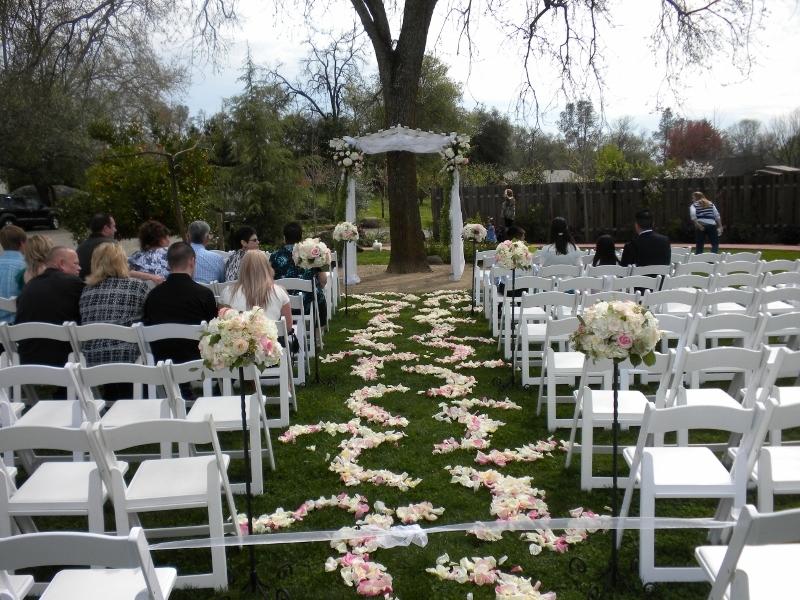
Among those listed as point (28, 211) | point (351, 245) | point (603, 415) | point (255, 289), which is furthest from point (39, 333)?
point (28, 211)

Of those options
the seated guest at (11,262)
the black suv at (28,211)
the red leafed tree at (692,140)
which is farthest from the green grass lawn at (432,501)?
the red leafed tree at (692,140)

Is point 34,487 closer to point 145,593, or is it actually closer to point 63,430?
point 63,430

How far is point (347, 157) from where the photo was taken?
47.2ft

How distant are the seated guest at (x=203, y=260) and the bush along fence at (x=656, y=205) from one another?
11964mm

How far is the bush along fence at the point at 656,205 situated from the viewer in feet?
68.5

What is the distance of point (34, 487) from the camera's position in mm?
3508

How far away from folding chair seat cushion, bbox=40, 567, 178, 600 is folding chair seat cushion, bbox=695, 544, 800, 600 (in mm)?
2084

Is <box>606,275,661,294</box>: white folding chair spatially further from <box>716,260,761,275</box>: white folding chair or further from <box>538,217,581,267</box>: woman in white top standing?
<box>538,217,581,267</box>: woman in white top standing

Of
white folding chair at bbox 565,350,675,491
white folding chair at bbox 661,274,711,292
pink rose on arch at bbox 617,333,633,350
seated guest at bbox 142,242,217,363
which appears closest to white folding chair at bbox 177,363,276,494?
seated guest at bbox 142,242,217,363

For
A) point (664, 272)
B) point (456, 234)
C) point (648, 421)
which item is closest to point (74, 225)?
point (456, 234)

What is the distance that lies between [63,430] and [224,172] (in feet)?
69.4

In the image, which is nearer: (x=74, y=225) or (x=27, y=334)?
(x=27, y=334)

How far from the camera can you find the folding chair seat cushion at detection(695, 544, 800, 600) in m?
2.46

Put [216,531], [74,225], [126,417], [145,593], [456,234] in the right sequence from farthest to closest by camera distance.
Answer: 1. [74,225]
2. [456,234]
3. [126,417]
4. [216,531]
5. [145,593]
